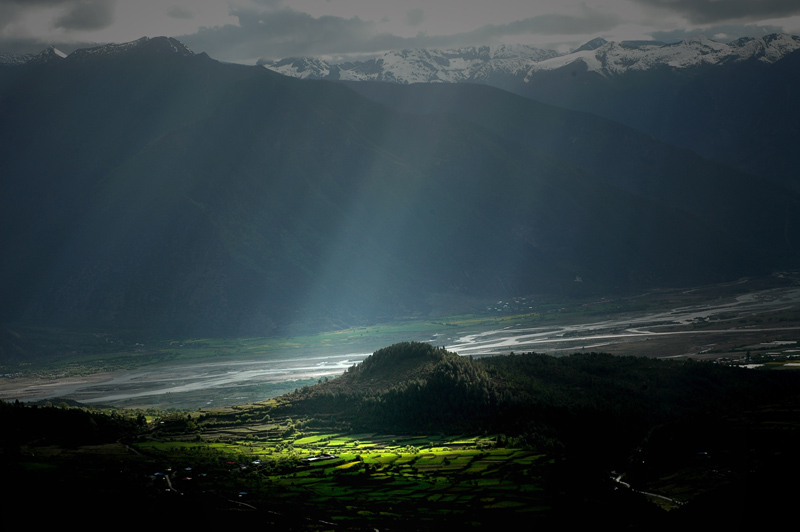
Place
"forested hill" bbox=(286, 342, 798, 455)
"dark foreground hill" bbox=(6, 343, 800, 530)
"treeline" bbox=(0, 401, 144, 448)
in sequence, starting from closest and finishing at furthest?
1. "dark foreground hill" bbox=(6, 343, 800, 530)
2. "treeline" bbox=(0, 401, 144, 448)
3. "forested hill" bbox=(286, 342, 798, 455)

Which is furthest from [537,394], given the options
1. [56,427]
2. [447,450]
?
[56,427]

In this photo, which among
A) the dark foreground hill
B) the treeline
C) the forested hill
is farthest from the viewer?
the forested hill

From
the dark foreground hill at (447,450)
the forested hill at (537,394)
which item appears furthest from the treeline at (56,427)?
the forested hill at (537,394)

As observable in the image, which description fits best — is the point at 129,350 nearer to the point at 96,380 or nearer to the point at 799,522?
the point at 96,380

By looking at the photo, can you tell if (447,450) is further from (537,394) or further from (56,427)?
(56,427)

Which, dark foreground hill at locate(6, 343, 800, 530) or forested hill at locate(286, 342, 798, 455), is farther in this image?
forested hill at locate(286, 342, 798, 455)

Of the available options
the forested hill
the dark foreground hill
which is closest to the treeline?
the dark foreground hill

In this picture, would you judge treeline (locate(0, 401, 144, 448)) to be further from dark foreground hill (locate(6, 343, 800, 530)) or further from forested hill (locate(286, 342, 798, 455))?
forested hill (locate(286, 342, 798, 455))

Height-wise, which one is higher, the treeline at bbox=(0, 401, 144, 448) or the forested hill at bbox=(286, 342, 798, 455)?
the treeline at bbox=(0, 401, 144, 448)
